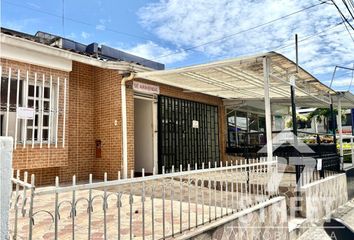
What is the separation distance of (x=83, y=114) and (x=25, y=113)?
6.55 ft

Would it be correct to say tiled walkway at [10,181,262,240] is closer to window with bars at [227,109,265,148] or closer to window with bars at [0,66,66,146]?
window with bars at [0,66,66,146]

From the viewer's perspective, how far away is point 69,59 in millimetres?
7539

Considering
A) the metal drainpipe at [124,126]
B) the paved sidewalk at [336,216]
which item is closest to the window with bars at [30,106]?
the metal drainpipe at [124,126]

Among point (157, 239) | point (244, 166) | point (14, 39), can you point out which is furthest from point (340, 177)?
point (14, 39)

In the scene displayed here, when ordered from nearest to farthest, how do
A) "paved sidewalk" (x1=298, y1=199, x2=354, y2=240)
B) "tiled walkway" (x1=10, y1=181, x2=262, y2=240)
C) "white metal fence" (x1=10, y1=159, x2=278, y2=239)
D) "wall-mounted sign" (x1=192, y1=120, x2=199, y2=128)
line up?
1. "white metal fence" (x1=10, y1=159, x2=278, y2=239)
2. "tiled walkway" (x1=10, y1=181, x2=262, y2=240)
3. "paved sidewalk" (x1=298, y1=199, x2=354, y2=240)
4. "wall-mounted sign" (x1=192, y1=120, x2=199, y2=128)

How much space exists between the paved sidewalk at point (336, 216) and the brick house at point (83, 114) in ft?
16.0

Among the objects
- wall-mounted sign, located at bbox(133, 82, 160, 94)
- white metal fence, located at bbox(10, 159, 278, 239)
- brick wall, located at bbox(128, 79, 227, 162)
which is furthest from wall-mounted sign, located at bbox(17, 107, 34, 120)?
wall-mounted sign, located at bbox(133, 82, 160, 94)

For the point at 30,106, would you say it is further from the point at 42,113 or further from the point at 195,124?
the point at 195,124

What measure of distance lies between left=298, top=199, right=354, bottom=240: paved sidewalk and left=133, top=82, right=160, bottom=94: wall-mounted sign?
5819 millimetres

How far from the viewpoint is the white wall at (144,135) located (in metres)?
9.80

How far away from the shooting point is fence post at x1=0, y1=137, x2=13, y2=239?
167 cm

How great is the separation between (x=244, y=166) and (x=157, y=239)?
2227mm

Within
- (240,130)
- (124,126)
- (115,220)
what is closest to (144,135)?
(124,126)

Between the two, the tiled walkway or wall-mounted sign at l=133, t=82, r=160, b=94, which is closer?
the tiled walkway
